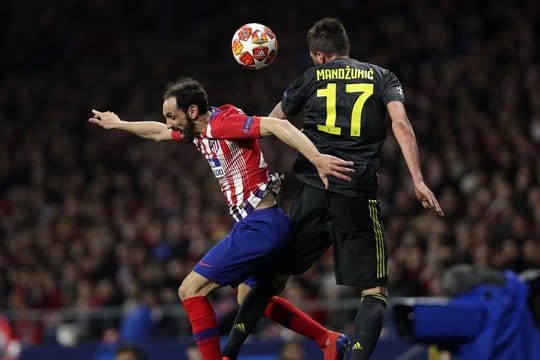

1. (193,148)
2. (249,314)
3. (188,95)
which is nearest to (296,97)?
(188,95)

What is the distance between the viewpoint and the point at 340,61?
658cm

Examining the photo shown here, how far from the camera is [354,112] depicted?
6.49m

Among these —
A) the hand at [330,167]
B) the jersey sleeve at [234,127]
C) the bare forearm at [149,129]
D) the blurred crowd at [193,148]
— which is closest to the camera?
the hand at [330,167]

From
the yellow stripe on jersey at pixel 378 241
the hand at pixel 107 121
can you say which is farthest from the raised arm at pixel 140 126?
the yellow stripe on jersey at pixel 378 241

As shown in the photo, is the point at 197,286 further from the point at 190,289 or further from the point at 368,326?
the point at 368,326

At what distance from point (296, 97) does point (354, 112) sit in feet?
1.27

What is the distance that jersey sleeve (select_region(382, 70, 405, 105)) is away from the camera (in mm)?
6418

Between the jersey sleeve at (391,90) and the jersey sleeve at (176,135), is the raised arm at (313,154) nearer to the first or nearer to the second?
the jersey sleeve at (391,90)

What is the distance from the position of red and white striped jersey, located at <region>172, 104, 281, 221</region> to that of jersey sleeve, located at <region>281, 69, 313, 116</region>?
0.92 ft

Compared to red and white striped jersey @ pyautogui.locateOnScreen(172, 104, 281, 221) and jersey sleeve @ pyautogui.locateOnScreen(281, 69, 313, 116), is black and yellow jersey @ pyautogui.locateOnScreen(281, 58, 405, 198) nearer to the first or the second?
jersey sleeve @ pyautogui.locateOnScreen(281, 69, 313, 116)

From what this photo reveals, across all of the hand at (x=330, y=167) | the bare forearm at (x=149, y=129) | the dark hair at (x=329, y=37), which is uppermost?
the dark hair at (x=329, y=37)

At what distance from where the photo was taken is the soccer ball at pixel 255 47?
22.2 feet

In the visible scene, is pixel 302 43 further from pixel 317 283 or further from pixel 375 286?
pixel 375 286

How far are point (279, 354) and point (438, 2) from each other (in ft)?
23.2
